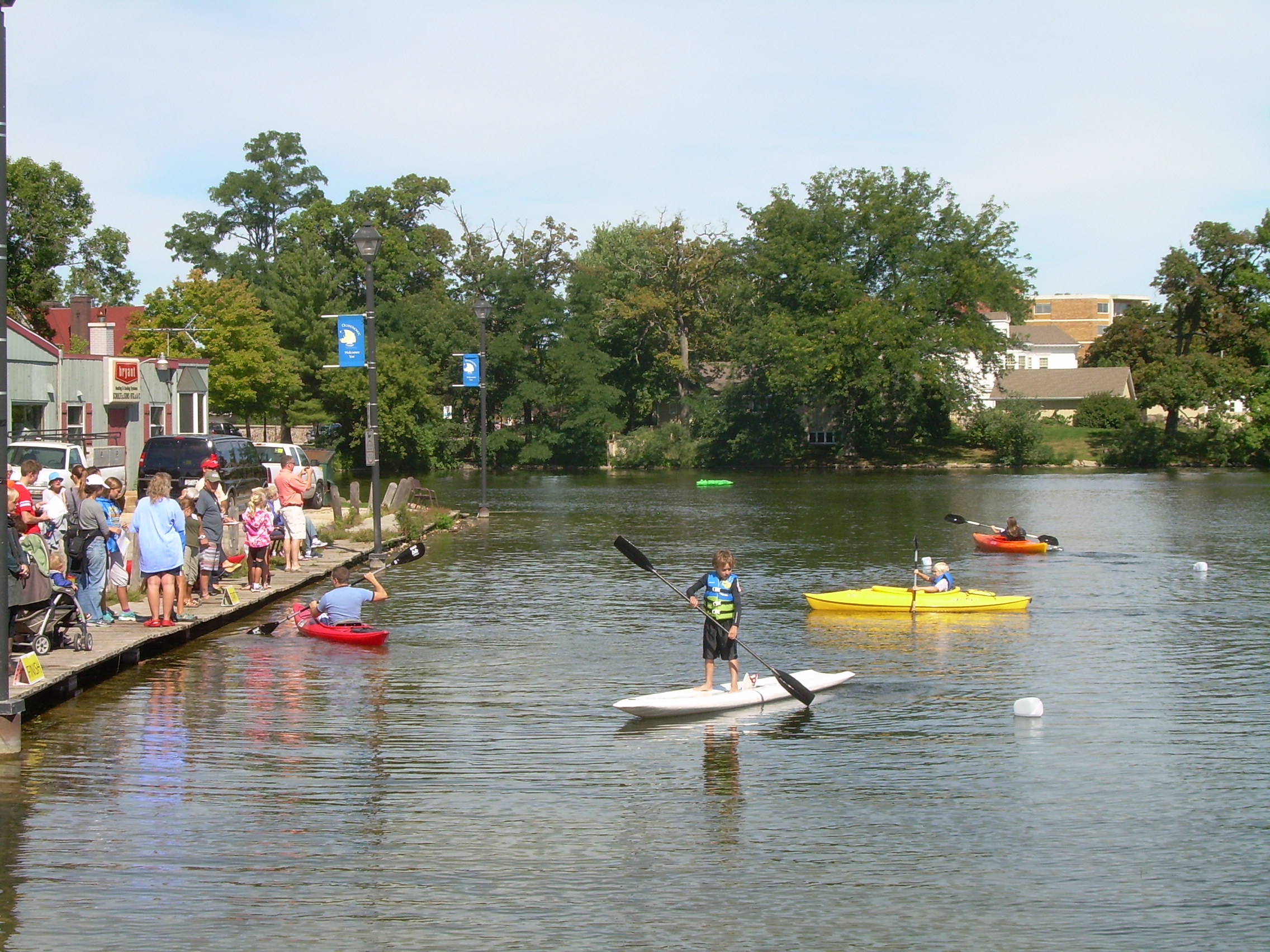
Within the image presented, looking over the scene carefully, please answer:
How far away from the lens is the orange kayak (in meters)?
34.2

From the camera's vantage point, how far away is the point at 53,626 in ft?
50.6

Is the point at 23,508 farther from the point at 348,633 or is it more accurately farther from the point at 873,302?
the point at 873,302

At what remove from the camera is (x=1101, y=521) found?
4378 cm

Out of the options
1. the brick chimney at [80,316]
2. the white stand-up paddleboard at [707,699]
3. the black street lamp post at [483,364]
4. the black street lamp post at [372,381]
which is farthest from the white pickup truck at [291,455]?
the brick chimney at [80,316]

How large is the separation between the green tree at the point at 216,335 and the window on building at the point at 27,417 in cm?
2184

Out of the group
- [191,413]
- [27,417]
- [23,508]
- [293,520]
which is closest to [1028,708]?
[23,508]

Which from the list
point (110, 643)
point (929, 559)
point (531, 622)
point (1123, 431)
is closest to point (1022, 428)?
point (1123, 431)

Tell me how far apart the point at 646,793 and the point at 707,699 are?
3.21 metres

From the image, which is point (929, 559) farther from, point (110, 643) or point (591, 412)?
point (591, 412)

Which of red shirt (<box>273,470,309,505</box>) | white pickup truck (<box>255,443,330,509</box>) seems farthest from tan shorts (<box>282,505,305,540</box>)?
white pickup truck (<box>255,443,330,509</box>)

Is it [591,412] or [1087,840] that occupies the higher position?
[591,412]

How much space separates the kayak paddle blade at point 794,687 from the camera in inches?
595

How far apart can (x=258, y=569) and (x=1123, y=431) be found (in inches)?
2932

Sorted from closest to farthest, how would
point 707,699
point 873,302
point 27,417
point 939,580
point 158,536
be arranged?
1. point 707,699
2. point 158,536
3. point 939,580
4. point 27,417
5. point 873,302
